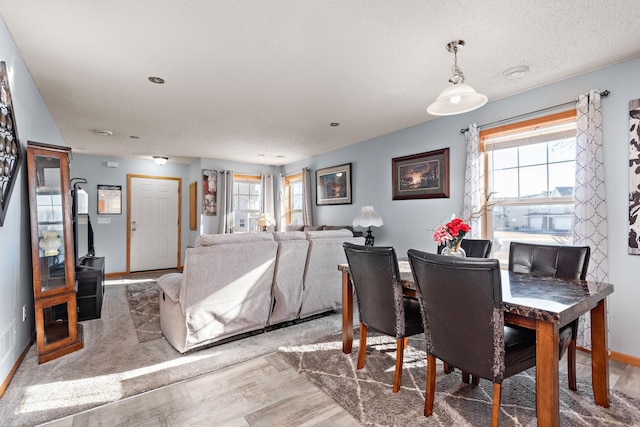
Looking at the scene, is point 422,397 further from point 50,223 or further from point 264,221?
point 264,221

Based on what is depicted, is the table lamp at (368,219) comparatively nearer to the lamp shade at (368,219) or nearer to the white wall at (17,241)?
the lamp shade at (368,219)

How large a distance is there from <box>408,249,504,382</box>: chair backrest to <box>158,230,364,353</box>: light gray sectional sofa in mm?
1620

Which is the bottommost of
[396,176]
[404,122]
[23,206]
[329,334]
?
[329,334]

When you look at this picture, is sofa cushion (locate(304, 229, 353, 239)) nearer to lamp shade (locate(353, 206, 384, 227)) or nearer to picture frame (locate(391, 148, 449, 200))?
lamp shade (locate(353, 206, 384, 227))

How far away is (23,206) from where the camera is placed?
2514 millimetres

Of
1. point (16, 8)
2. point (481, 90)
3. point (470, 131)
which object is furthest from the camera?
point (470, 131)

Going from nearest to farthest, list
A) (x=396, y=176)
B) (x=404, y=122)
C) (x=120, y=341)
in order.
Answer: (x=120, y=341) < (x=404, y=122) < (x=396, y=176)

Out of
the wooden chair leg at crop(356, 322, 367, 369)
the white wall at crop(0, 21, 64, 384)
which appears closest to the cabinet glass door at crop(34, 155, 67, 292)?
the white wall at crop(0, 21, 64, 384)

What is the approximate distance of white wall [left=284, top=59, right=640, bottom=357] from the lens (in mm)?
2480

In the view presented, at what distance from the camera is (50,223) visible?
264 cm

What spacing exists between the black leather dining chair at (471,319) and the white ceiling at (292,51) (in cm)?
156

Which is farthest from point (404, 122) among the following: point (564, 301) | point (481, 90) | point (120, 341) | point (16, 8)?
point (120, 341)

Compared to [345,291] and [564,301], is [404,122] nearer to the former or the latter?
[345,291]

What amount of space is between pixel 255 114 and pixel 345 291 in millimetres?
2437
